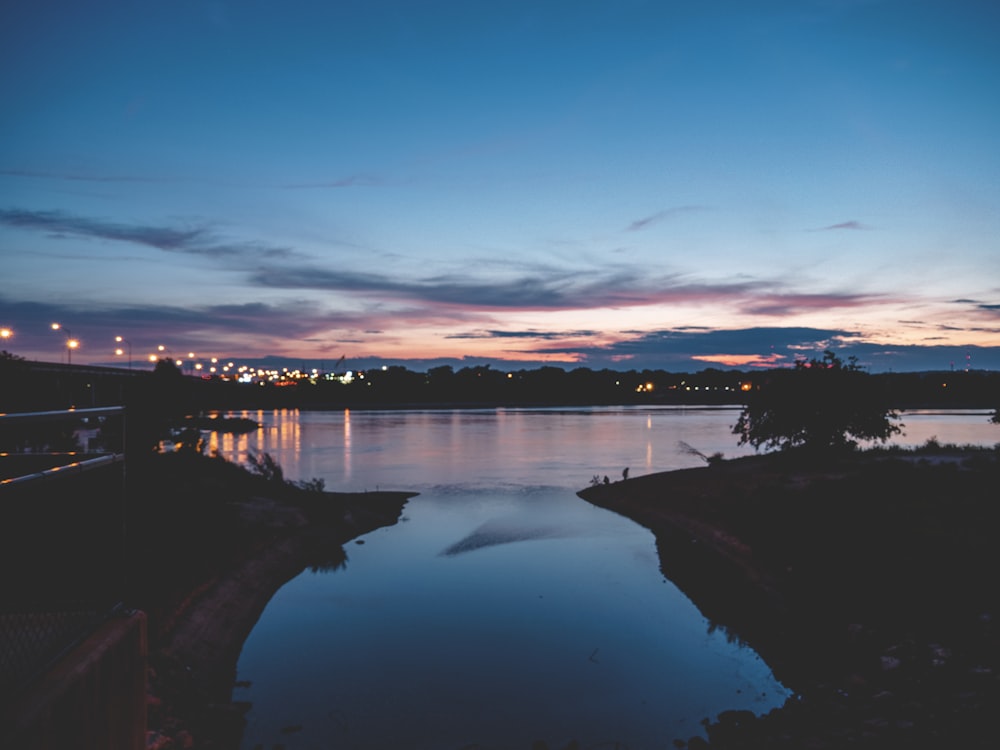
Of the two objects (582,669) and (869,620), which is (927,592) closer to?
(869,620)

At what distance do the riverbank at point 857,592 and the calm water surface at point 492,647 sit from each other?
3.93ft

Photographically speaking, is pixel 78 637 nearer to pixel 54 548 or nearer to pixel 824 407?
pixel 54 548

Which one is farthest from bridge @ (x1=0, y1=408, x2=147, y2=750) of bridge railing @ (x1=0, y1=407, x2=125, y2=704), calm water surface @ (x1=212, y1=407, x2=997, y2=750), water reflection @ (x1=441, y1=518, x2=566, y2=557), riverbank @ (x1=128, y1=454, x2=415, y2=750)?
water reflection @ (x1=441, y1=518, x2=566, y2=557)

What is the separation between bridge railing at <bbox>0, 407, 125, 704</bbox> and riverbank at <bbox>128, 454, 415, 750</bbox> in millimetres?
470

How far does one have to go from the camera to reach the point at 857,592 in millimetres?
18422

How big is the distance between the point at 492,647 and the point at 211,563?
9.29m

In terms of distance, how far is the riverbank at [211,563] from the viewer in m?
14.0

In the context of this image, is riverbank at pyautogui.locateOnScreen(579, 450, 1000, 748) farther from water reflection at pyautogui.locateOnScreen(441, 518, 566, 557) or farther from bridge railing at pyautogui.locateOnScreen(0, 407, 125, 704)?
bridge railing at pyautogui.locateOnScreen(0, 407, 125, 704)

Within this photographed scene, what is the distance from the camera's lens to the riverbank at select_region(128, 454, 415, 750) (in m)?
14.0

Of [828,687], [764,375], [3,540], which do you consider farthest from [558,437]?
[3,540]

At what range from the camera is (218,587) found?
21438mm

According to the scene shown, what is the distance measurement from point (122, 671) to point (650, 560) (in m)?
26.2

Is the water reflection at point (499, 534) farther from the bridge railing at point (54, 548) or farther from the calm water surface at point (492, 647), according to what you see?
the bridge railing at point (54, 548)

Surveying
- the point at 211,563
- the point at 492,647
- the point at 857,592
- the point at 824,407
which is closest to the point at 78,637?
the point at 492,647
